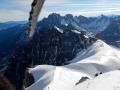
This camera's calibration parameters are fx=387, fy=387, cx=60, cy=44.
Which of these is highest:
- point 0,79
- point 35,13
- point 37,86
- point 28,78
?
point 35,13

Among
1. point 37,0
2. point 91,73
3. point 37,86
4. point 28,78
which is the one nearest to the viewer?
point 37,0

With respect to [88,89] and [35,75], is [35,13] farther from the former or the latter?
[35,75]

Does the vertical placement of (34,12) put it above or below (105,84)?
above

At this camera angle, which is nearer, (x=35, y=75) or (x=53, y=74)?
(x=53, y=74)

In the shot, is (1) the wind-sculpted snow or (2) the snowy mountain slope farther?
(2) the snowy mountain slope

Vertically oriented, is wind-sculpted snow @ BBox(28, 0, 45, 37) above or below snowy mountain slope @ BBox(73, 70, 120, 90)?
above

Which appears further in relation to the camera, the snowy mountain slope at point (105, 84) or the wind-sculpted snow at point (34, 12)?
the snowy mountain slope at point (105, 84)

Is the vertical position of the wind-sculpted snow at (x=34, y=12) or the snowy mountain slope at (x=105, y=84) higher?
the wind-sculpted snow at (x=34, y=12)

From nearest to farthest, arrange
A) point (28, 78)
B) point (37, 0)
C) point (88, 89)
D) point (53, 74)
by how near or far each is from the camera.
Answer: point (37, 0) < point (88, 89) < point (53, 74) < point (28, 78)

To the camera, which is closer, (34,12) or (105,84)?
(34,12)

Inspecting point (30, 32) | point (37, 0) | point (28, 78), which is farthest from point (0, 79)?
point (28, 78)

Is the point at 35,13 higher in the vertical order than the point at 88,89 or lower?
higher
